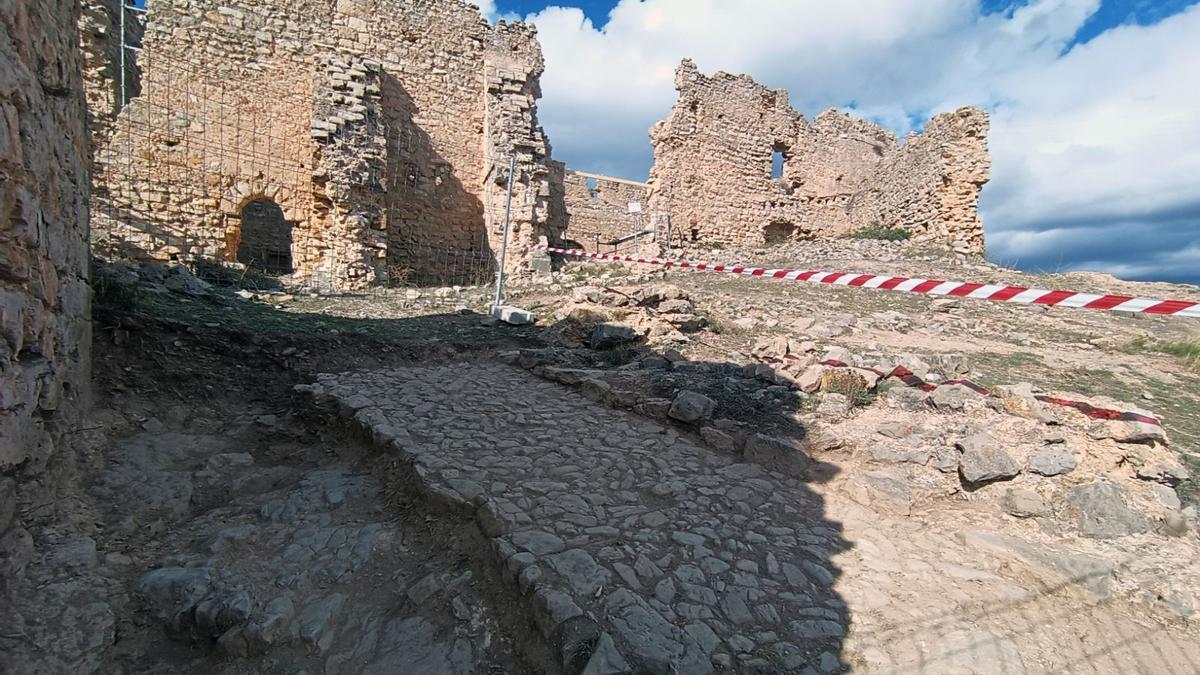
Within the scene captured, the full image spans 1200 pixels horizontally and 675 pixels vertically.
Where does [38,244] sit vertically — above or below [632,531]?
above

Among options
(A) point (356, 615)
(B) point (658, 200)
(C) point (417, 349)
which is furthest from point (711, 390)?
(B) point (658, 200)

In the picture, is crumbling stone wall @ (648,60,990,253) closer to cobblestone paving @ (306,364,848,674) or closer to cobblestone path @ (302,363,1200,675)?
cobblestone paving @ (306,364,848,674)

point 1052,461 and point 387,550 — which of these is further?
point 1052,461

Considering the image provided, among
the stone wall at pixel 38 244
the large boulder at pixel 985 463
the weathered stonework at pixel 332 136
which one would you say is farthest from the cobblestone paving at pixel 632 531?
the weathered stonework at pixel 332 136

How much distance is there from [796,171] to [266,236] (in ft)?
55.4

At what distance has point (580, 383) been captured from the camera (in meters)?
5.44

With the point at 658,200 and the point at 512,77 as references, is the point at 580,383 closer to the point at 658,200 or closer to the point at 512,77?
the point at 512,77

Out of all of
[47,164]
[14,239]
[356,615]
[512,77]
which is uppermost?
[512,77]

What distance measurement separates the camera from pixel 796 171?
18.7 meters

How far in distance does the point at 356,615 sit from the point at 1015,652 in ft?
10.3

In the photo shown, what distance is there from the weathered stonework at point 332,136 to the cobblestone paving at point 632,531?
25.0 feet

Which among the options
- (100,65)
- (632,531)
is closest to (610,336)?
(632,531)

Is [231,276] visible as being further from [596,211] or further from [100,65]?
[596,211]

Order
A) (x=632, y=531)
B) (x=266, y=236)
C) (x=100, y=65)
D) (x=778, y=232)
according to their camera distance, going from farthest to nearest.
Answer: (x=778, y=232)
(x=266, y=236)
(x=100, y=65)
(x=632, y=531)
